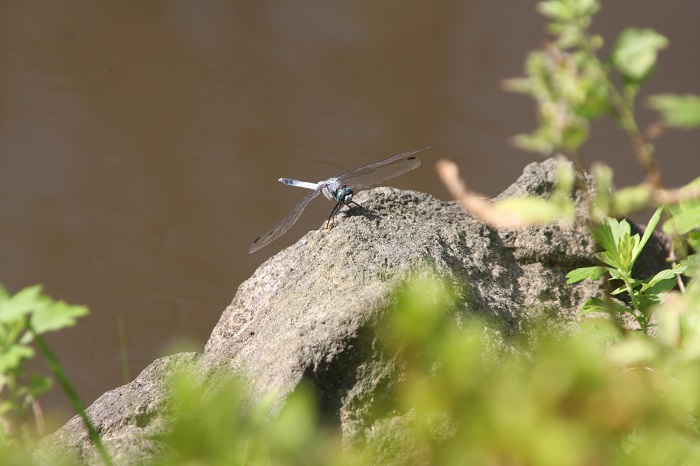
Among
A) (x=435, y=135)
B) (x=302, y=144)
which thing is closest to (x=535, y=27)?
(x=435, y=135)

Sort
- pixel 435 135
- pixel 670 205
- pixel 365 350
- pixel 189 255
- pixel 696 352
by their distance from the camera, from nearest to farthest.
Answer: pixel 696 352
pixel 670 205
pixel 365 350
pixel 189 255
pixel 435 135

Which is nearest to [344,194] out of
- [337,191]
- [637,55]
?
[337,191]

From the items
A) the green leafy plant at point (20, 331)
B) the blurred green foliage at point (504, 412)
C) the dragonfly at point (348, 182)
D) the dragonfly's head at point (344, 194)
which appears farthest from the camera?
the dragonfly at point (348, 182)

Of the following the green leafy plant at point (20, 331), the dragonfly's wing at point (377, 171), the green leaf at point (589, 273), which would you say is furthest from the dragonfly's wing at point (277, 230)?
the green leafy plant at point (20, 331)

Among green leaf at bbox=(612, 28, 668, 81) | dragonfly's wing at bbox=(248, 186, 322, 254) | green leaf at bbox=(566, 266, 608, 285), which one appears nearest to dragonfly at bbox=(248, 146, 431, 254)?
dragonfly's wing at bbox=(248, 186, 322, 254)

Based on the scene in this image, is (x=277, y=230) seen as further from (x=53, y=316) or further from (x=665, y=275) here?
(x=53, y=316)

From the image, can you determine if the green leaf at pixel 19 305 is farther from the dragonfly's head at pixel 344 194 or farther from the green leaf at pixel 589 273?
the dragonfly's head at pixel 344 194

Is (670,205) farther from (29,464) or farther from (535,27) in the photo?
(535,27)
